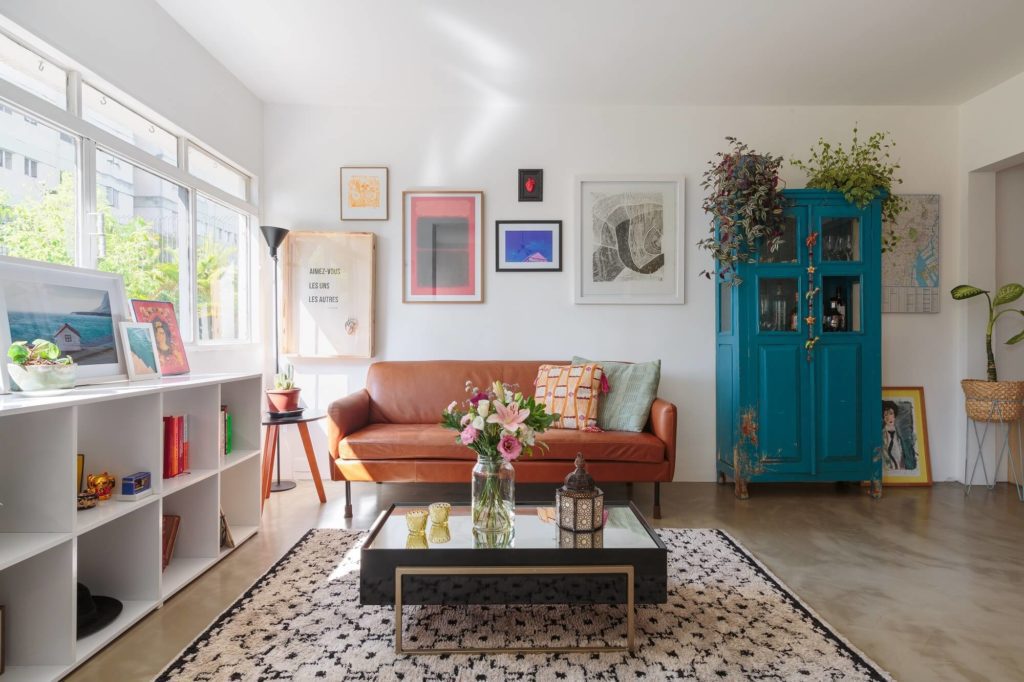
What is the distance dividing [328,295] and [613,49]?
2.48 meters

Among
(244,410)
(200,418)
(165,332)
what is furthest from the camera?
(244,410)

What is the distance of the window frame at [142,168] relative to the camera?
2.11 metres

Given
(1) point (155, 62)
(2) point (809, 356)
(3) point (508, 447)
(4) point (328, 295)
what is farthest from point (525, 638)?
(1) point (155, 62)

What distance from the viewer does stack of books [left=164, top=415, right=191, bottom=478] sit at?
224 cm

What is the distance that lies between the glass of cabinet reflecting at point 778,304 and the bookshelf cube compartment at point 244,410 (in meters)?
3.07

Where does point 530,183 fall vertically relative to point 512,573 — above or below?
above

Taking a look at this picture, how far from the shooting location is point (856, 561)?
2.48m

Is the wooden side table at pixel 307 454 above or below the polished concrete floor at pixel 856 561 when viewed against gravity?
above

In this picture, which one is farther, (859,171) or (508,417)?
(859,171)

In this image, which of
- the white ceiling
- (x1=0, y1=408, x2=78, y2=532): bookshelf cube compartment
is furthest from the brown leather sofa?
the white ceiling

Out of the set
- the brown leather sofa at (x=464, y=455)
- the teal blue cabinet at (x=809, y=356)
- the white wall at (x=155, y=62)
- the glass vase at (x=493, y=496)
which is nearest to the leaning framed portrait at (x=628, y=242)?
the teal blue cabinet at (x=809, y=356)

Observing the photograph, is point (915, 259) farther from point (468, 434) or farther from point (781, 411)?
point (468, 434)

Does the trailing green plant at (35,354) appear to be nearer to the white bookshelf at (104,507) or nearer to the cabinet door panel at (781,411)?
the white bookshelf at (104,507)

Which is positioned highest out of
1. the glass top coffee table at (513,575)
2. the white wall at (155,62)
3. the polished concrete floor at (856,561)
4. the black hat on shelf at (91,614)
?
the white wall at (155,62)
